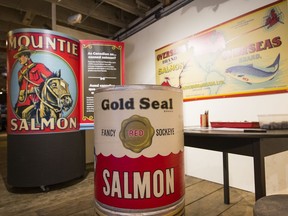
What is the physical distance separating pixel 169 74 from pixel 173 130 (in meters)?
2.08

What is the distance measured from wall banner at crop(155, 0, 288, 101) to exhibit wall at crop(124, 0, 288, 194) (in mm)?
79

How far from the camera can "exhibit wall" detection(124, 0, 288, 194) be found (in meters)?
1.82

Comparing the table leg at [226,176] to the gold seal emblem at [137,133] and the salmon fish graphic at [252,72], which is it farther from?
the gold seal emblem at [137,133]

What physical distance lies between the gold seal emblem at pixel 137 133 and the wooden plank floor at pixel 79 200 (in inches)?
45.8

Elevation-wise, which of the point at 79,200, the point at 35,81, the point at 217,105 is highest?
the point at 35,81

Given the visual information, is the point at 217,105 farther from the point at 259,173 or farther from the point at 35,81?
the point at 35,81

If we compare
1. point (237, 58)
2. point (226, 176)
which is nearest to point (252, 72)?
point (237, 58)

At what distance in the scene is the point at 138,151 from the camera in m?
0.76

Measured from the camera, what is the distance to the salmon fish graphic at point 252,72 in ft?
5.95

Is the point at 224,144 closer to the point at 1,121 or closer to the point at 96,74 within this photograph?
the point at 96,74

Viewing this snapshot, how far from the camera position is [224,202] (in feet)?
5.90

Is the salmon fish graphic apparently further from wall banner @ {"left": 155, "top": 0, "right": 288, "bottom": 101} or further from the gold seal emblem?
the gold seal emblem

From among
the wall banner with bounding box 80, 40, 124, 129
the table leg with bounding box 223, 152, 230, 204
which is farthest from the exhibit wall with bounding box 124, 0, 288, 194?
the wall banner with bounding box 80, 40, 124, 129

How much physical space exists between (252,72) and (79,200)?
205 centimetres
